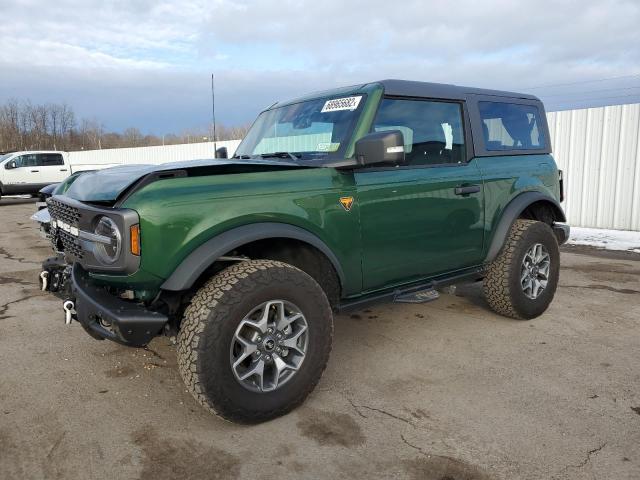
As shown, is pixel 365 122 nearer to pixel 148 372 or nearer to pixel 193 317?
pixel 193 317

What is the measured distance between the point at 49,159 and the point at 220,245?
19.4 m

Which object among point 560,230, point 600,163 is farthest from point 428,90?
point 600,163

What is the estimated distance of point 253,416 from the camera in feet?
9.20

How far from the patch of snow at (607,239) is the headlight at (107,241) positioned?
816 cm

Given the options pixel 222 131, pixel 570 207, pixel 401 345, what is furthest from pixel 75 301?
pixel 222 131

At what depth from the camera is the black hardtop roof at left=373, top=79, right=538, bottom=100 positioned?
3.65m

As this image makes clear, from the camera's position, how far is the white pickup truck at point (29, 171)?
1811cm

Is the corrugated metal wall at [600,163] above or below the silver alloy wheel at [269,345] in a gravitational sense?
above

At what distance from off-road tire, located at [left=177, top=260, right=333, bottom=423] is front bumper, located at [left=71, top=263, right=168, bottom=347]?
7.9 inches

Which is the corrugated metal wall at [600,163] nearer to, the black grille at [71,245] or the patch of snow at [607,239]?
the patch of snow at [607,239]

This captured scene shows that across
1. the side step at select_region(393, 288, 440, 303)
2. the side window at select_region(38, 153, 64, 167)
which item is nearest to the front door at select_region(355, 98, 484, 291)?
the side step at select_region(393, 288, 440, 303)

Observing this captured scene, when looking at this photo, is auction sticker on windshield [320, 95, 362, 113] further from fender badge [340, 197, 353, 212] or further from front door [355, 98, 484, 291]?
fender badge [340, 197, 353, 212]

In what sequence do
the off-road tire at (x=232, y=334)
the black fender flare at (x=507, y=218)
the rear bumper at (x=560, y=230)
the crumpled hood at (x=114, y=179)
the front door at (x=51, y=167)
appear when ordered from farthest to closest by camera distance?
the front door at (x=51, y=167)
the rear bumper at (x=560, y=230)
the black fender flare at (x=507, y=218)
the crumpled hood at (x=114, y=179)
the off-road tire at (x=232, y=334)

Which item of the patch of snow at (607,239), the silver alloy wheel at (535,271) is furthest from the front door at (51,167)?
the silver alloy wheel at (535,271)
